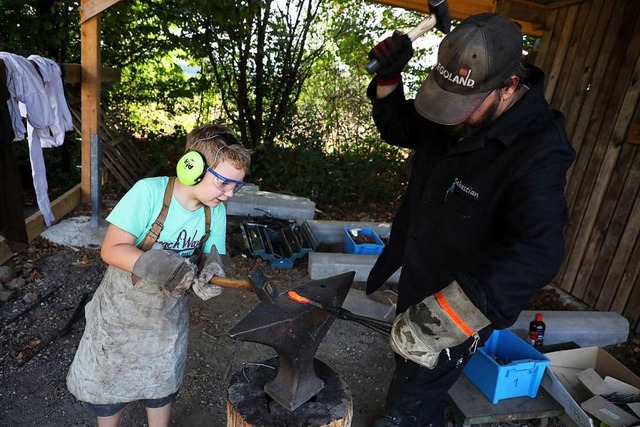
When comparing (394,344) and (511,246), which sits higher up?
(511,246)

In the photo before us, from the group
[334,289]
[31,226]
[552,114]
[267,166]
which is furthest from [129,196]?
[267,166]

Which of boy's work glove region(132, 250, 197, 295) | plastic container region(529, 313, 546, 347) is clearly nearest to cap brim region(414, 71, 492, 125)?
boy's work glove region(132, 250, 197, 295)

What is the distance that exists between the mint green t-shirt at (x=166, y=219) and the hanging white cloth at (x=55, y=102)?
8.86 ft

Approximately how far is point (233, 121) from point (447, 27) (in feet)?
21.0

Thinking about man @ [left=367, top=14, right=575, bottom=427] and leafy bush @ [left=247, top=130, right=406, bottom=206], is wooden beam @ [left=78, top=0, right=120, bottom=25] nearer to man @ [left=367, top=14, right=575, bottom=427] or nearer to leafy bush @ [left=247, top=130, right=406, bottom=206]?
man @ [left=367, top=14, right=575, bottom=427]

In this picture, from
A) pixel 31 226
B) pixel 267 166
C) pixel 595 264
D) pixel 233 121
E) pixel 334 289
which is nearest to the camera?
pixel 334 289

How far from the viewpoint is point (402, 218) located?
2.70 meters

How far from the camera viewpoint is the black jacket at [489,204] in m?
1.64

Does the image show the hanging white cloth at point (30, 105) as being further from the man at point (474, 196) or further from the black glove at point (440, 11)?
the black glove at point (440, 11)

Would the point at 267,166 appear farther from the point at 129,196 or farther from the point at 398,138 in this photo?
the point at 129,196

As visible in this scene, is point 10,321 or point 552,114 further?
point 10,321

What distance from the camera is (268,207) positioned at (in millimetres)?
6441

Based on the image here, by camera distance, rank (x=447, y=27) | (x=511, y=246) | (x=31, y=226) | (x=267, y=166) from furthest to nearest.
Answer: (x=267, y=166) → (x=31, y=226) → (x=447, y=27) → (x=511, y=246)

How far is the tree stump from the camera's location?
1.76 metres
